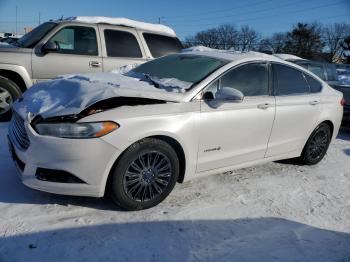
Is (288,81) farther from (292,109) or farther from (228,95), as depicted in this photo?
(228,95)

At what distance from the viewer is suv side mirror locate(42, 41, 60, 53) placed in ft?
20.9

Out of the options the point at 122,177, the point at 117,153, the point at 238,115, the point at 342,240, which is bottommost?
the point at 342,240

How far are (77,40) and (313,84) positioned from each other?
418 centimetres

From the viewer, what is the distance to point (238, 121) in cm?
397

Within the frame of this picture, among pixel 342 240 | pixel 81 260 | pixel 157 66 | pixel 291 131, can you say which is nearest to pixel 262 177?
pixel 291 131

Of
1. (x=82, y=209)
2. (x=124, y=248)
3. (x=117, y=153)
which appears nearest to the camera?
(x=124, y=248)

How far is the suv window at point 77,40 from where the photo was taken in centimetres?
666

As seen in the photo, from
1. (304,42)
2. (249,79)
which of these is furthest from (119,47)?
(304,42)

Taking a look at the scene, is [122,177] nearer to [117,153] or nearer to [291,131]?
[117,153]

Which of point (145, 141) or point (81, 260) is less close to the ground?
point (145, 141)

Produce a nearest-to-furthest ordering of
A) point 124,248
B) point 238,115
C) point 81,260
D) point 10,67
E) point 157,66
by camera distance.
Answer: point 81,260, point 124,248, point 238,115, point 157,66, point 10,67

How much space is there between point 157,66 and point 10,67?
3.02 m

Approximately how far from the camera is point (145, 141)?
331 cm

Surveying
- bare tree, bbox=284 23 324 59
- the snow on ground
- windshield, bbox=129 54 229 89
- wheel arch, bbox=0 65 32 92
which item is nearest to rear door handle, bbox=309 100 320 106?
the snow on ground
